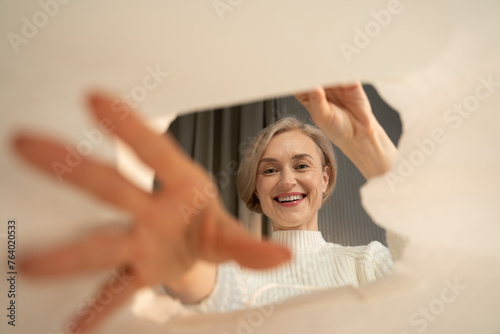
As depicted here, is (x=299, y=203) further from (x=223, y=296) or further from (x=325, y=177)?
(x=223, y=296)

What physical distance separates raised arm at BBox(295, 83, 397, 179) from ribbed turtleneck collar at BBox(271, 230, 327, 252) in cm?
27

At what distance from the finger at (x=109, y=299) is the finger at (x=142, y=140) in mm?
68

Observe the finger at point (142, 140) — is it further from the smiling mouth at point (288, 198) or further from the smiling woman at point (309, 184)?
the smiling mouth at point (288, 198)

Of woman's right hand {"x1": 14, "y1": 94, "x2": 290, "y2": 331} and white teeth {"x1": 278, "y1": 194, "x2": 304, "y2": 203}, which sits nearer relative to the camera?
woman's right hand {"x1": 14, "y1": 94, "x2": 290, "y2": 331}

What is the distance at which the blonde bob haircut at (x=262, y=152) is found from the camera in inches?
34.1

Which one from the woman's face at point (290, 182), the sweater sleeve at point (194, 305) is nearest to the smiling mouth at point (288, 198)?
the woman's face at point (290, 182)

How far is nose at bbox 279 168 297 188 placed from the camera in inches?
31.9

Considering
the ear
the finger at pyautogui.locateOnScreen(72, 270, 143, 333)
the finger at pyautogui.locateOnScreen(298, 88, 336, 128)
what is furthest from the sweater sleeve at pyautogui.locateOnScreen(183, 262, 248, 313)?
the ear

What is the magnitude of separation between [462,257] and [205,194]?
25 centimetres

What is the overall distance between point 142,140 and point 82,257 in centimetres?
7

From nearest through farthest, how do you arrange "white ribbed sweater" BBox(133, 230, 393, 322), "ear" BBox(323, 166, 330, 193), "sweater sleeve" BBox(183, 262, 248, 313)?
"sweater sleeve" BBox(183, 262, 248, 313), "white ribbed sweater" BBox(133, 230, 393, 322), "ear" BBox(323, 166, 330, 193)

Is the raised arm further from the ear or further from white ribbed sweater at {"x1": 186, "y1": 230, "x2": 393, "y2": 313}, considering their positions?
the ear

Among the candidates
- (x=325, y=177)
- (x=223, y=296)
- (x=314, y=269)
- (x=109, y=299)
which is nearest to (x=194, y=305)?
(x=223, y=296)

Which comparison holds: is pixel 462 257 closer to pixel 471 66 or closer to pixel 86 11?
pixel 471 66
